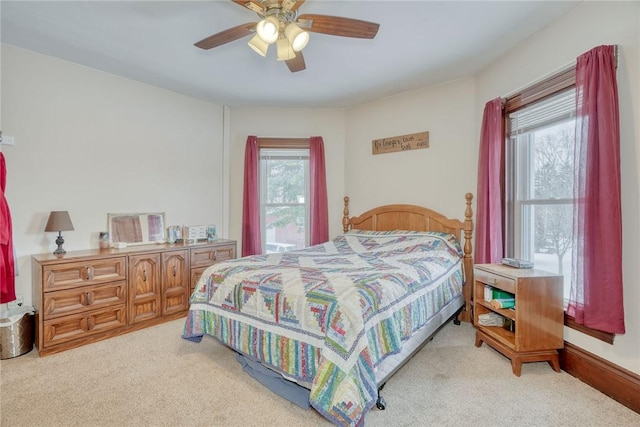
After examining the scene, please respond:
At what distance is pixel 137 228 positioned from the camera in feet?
11.0

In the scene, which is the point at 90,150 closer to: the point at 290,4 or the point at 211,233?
the point at 211,233

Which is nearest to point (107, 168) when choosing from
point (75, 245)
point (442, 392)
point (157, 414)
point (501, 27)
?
point (75, 245)

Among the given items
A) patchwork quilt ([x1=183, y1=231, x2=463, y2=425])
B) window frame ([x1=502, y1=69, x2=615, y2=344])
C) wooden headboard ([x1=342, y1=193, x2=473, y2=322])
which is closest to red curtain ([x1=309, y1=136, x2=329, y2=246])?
wooden headboard ([x1=342, y1=193, x2=473, y2=322])

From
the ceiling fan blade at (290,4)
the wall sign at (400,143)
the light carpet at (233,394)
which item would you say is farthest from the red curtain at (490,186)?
the ceiling fan blade at (290,4)

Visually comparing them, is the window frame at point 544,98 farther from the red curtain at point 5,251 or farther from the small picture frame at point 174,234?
the red curtain at point 5,251

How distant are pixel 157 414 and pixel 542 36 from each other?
12.4 feet

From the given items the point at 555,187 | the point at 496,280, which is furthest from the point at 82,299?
the point at 555,187

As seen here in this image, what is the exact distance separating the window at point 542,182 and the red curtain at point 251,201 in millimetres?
2988

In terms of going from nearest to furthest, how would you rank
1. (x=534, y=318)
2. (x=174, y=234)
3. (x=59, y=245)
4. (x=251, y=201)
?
(x=534, y=318)
(x=59, y=245)
(x=174, y=234)
(x=251, y=201)

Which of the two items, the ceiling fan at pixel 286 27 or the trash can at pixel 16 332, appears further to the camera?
the trash can at pixel 16 332

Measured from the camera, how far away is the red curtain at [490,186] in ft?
9.13

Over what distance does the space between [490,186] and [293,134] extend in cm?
263

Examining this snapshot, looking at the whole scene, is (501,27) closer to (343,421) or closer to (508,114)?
(508,114)

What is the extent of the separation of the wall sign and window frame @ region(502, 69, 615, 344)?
0.93 meters
